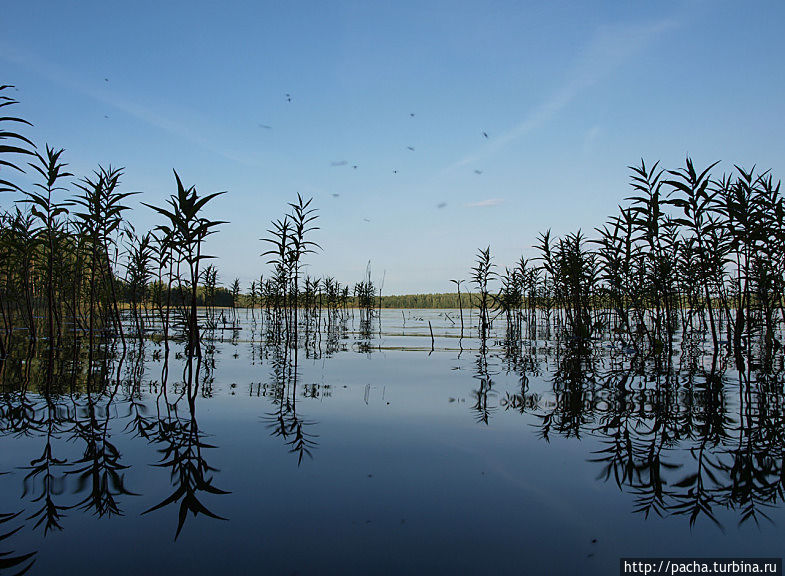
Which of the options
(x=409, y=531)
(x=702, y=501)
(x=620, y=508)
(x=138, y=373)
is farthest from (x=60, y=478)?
(x=138, y=373)

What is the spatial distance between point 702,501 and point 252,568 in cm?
243

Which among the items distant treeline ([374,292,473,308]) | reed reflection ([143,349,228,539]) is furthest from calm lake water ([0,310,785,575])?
distant treeline ([374,292,473,308])

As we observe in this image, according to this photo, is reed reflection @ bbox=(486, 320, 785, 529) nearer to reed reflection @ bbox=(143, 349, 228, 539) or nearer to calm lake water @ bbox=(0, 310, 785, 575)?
calm lake water @ bbox=(0, 310, 785, 575)

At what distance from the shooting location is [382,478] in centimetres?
265

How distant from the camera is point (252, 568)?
172 centimetres

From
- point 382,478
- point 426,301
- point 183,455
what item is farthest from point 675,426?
point 426,301

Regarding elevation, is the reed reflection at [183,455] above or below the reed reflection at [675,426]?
above

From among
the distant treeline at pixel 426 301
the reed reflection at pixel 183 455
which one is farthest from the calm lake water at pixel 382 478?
the distant treeline at pixel 426 301

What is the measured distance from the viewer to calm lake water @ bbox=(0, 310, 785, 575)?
1.87 m

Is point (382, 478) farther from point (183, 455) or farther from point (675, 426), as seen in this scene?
point (675, 426)

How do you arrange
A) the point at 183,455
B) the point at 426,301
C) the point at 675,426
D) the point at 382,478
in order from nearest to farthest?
the point at 382,478, the point at 183,455, the point at 675,426, the point at 426,301

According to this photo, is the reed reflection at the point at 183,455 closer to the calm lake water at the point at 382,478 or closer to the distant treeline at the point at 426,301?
the calm lake water at the point at 382,478

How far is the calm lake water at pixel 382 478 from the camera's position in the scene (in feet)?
6.12

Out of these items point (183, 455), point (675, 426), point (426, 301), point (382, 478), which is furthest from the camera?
point (426, 301)
